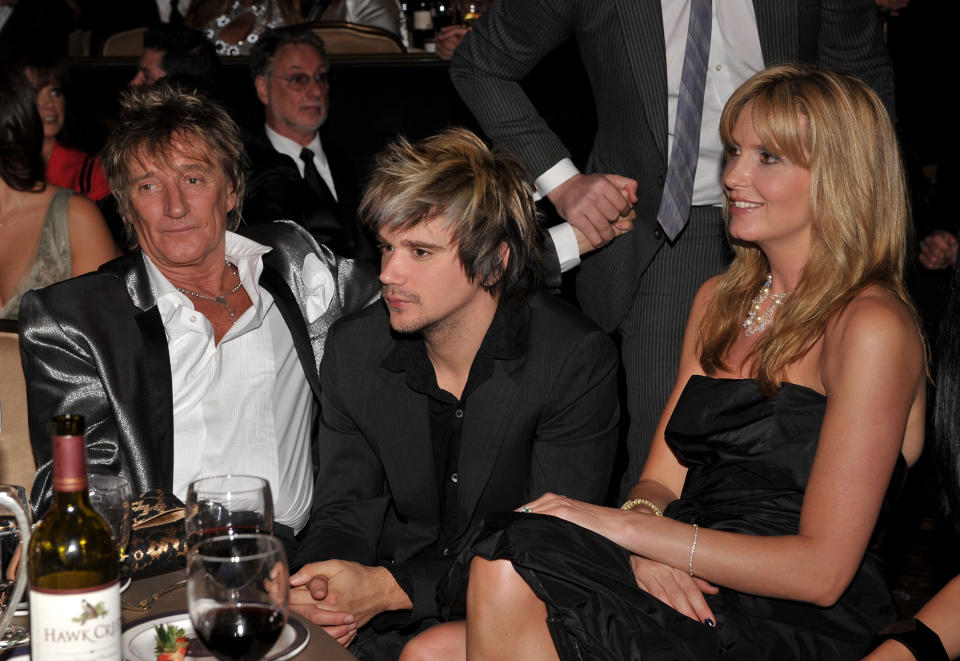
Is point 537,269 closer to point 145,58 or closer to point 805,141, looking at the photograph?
point 805,141

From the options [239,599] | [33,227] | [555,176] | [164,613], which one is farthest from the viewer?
[33,227]

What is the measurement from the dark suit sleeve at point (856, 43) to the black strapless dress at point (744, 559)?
1014 mm

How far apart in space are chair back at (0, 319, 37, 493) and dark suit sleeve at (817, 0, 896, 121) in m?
2.05

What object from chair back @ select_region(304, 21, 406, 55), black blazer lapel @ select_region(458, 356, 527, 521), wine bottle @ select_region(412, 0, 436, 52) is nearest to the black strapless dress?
black blazer lapel @ select_region(458, 356, 527, 521)

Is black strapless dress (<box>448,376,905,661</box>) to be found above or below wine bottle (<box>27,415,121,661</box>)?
below

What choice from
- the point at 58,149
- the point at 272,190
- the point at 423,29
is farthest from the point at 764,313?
the point at 423,29

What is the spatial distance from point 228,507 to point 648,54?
5.40 feet

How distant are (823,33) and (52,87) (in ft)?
9.54

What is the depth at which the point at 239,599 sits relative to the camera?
1.08 metres

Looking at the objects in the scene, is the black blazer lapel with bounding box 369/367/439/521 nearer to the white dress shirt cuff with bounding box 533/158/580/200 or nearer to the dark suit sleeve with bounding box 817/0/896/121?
the white dress shirt cuff with bounding box 533/158/580/200

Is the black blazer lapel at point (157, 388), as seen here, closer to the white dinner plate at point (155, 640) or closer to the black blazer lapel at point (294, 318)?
the black blazer lapel at point (294, 318)

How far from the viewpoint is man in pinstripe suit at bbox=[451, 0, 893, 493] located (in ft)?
8.16

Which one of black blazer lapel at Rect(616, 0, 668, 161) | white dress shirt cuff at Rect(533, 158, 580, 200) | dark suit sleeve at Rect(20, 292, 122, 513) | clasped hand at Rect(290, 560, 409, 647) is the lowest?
clasped hand at Rect(290, 560, 409, 647)

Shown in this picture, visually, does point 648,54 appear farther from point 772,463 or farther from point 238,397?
point 238,397
